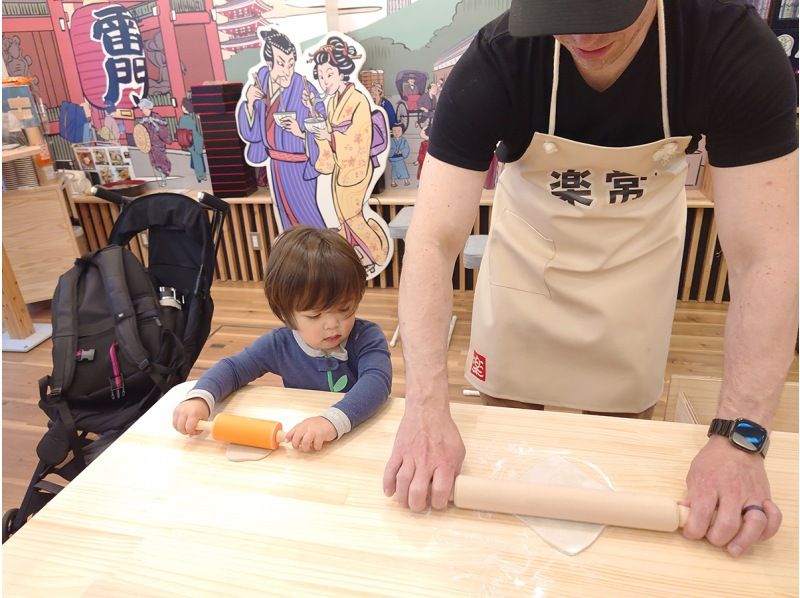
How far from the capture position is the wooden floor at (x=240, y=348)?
2.29 m

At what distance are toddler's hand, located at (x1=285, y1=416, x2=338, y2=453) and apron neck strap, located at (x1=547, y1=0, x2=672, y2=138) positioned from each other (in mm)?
655

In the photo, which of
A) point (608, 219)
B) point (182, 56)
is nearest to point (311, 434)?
point (608, 219)

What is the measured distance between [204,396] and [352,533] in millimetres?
415

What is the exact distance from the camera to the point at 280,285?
1252mm

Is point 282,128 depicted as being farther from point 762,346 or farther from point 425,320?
point 762,346

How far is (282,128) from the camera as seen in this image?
323cm

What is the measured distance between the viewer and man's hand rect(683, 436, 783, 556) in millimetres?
694

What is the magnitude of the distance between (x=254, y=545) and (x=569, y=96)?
34.2 inches

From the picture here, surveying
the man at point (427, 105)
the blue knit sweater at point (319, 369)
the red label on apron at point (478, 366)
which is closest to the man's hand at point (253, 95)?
the man at point (427, 105)

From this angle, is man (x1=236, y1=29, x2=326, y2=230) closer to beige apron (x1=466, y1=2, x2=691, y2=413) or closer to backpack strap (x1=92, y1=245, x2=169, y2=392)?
backpack strap (x1=92, y1=245, x2=169, y2=392)

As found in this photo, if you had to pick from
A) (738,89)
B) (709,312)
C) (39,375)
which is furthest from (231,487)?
(709,312)

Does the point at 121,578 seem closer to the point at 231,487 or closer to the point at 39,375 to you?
the point at 231,487

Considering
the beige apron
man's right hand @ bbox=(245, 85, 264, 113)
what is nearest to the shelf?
man's right hand @ bbox=(245, 85, 264, 113)

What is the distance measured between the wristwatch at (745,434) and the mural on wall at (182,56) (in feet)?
8.35
